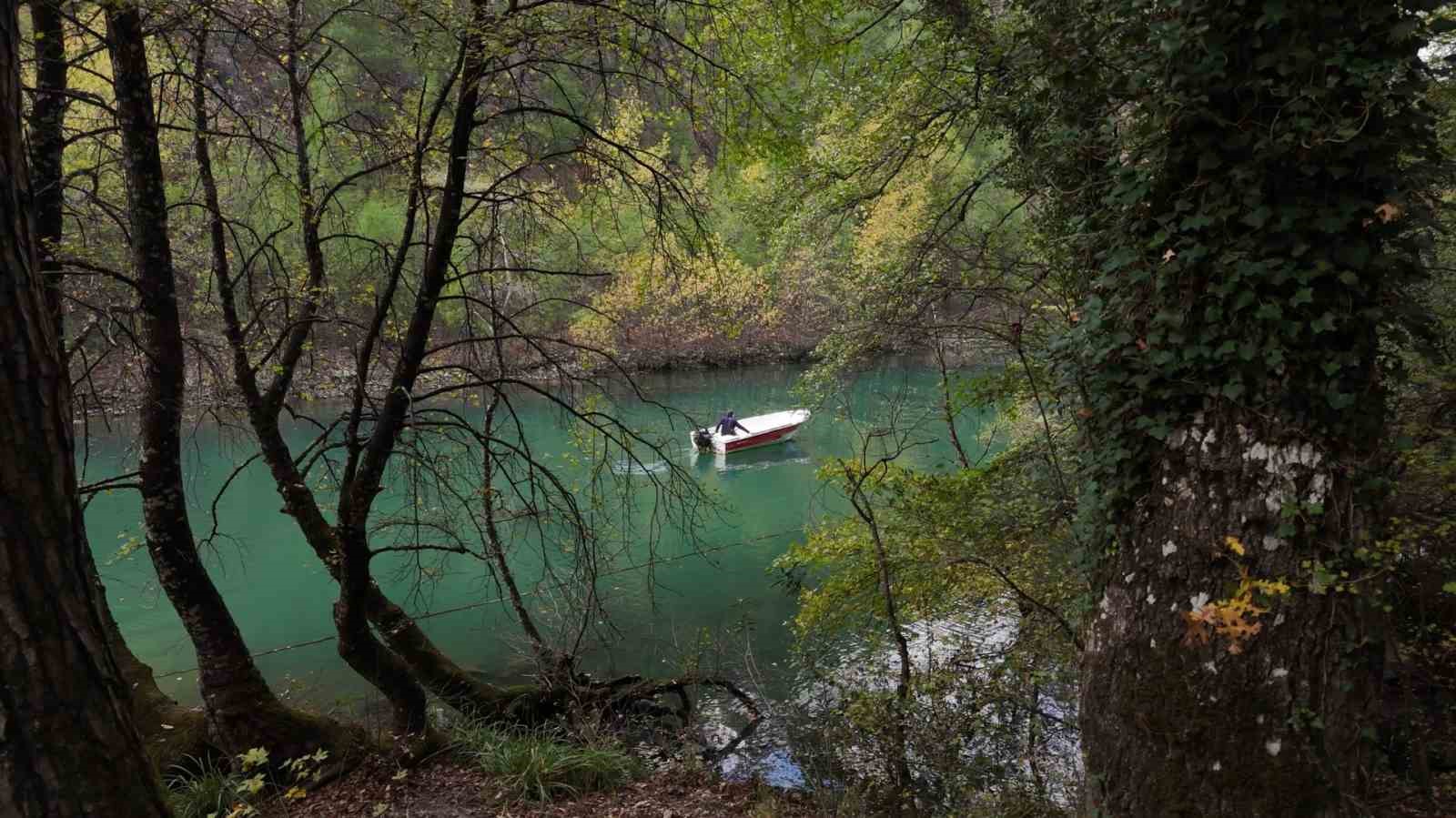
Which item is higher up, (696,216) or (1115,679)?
(696,216)

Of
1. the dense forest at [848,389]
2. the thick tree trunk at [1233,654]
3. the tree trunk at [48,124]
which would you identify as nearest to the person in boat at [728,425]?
the dense forest at [848,389]

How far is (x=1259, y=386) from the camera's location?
2576 millimetres

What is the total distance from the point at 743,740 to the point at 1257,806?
5130 millimetres

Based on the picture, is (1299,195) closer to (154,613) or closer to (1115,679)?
(1115,679)

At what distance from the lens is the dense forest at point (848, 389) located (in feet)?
7.94

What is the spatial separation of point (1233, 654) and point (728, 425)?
52.1 feet

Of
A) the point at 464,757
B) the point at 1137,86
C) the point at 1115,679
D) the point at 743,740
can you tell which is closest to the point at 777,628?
the point at 743,740

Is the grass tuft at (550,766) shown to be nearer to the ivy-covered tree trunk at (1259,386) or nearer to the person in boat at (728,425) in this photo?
the ivy-covered tree trunk at (1259,386)

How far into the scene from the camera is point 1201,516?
2697 mm

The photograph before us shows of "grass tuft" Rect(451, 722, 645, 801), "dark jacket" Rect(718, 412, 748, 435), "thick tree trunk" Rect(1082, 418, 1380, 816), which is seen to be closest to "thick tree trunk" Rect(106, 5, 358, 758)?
"grass tuft" Rect(451, 722, 645, 801)

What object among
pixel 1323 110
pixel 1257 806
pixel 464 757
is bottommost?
pixel 464 757

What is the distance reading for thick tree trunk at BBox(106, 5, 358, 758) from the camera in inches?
163

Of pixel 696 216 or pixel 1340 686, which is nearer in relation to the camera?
pixel 1340 686

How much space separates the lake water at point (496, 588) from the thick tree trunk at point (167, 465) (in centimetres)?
75
